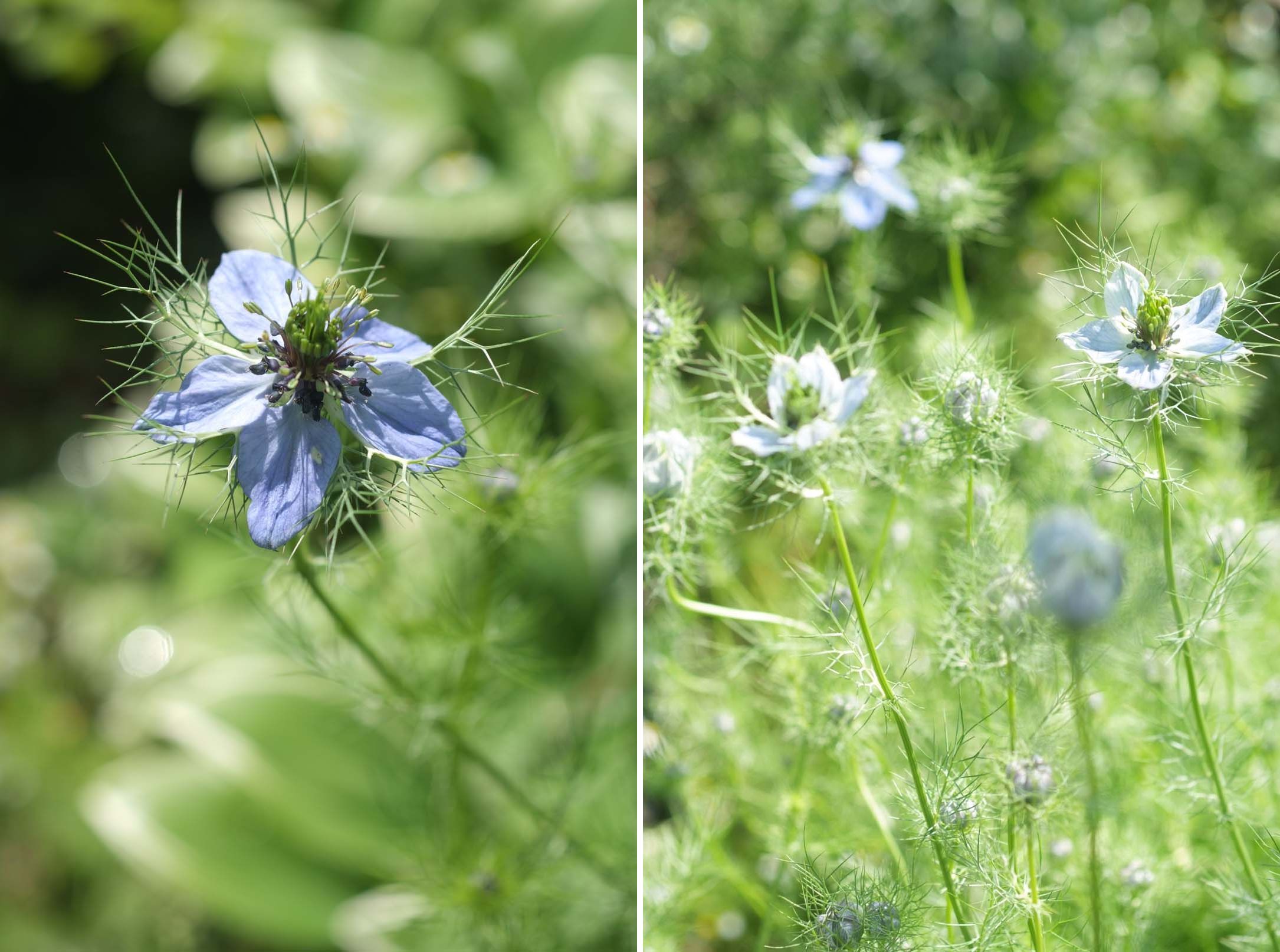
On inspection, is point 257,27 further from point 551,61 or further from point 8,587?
point 8,587

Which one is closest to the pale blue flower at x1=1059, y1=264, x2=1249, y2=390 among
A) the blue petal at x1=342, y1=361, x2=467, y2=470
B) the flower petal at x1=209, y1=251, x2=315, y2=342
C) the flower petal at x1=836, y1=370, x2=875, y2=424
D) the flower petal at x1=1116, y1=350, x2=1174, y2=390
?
the flower petal at x1=1116, y1=350, x2=1174, y2=390

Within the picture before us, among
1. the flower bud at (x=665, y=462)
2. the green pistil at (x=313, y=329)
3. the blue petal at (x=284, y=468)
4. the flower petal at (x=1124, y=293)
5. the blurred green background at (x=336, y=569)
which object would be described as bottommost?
the blurred green background at (x=336, y=569)

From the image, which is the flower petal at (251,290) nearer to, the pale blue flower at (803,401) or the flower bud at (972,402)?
the pale blue flower at (803,401)

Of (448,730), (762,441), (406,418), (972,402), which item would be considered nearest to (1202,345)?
(972,402)

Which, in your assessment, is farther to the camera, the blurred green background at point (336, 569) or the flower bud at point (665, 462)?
the blurred green background at point (336, 569)

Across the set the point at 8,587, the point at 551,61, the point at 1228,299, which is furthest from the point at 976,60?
the point at 8,587

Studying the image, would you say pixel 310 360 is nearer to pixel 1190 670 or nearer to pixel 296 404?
pixel 296 404

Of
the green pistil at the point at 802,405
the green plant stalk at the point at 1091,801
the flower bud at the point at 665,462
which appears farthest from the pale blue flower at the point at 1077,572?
the flower bud at the point at 665,462
